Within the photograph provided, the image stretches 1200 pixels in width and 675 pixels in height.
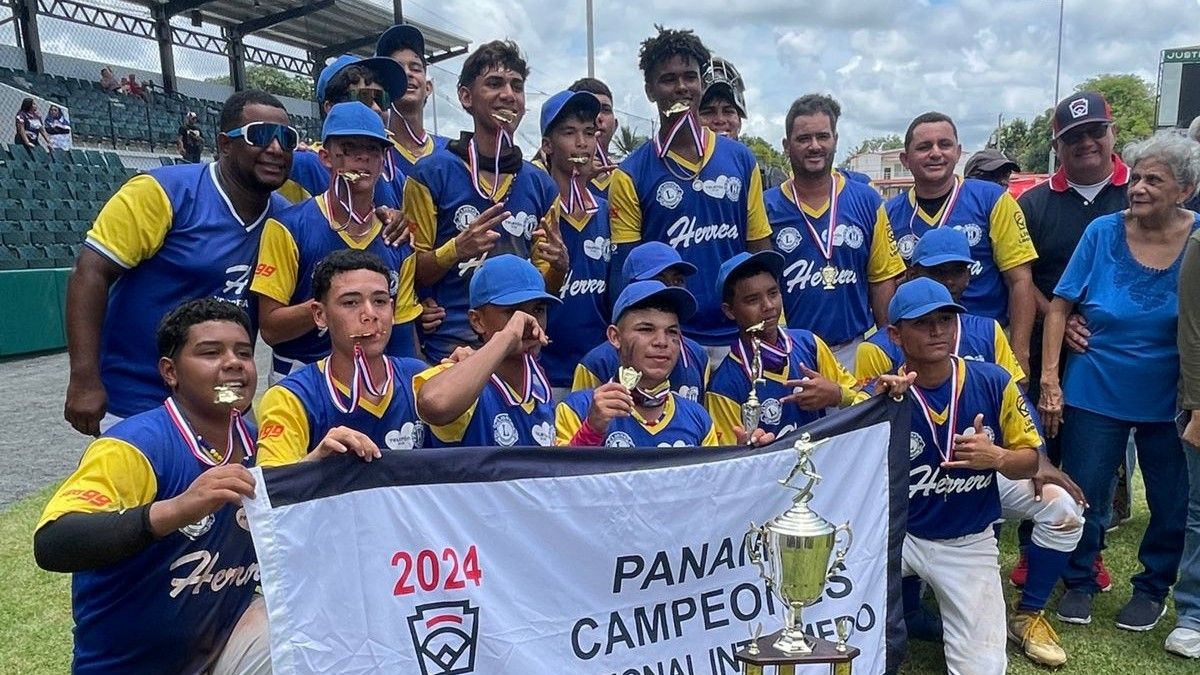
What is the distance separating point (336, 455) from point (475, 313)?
1.07m

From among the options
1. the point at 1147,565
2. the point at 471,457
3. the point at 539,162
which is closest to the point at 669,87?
the point at 539,162

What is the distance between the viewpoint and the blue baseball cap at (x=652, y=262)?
4156 mm

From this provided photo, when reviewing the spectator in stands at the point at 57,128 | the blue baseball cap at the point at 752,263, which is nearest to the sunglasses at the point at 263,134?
the blue baseball cap at the point at 752,263

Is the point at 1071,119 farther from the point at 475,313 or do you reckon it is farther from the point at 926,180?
the point at 475,313

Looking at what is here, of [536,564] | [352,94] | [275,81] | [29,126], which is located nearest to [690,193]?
[352,94]

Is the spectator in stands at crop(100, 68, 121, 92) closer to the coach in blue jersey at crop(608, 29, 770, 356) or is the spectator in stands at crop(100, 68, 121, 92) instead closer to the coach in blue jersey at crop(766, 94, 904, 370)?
the coach in blue jersey at crop(608, 29, 770, 356)

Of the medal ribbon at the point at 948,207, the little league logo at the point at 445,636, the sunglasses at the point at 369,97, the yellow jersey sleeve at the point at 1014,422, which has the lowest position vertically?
the little league logo at the point at 445,636

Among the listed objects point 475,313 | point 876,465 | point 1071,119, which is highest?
point 1071,119

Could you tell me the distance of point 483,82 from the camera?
4430 millimetres

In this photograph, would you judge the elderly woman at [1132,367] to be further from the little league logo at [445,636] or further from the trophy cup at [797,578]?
the little league logo at [445,636]

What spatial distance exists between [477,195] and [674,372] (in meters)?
1.33

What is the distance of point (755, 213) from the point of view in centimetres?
476

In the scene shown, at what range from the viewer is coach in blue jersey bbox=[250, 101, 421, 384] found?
375 cm

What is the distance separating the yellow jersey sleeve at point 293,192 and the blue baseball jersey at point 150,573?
1.85 m
